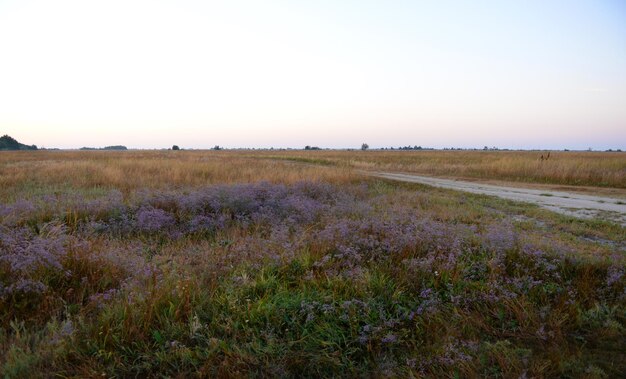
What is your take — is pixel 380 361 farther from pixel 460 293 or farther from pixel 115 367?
pixel 115 367

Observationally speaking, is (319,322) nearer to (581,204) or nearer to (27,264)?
(27,264)

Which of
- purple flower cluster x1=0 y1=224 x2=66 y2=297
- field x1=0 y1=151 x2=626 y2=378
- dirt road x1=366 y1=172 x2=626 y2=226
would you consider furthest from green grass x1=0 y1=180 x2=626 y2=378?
dirt road x1=366 y1=172 x2=626 y2=226

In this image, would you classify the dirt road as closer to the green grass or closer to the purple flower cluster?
the green grass

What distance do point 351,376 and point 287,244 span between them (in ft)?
8.44

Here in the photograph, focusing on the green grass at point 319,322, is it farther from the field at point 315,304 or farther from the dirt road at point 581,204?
the dirt road at point 581,204

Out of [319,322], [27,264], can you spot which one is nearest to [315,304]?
[319,322]

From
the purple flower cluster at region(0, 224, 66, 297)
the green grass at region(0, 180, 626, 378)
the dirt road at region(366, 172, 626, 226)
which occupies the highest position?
the purple flower cluster at region(0, 224, 66, 297)

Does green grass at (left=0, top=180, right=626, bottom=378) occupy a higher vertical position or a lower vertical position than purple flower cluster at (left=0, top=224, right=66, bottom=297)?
lower

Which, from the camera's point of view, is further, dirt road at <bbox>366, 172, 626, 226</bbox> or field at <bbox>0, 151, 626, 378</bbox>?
dirt road at <bbox>366, 172, 626, 226</bbox>

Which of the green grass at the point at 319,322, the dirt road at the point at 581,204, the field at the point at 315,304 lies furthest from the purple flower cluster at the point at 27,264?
the dirt road at the point at 581,204

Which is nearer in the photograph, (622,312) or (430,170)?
(622,312)

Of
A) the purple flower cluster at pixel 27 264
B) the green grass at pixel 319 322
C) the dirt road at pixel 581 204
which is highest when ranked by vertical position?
the purple flower cluster at pixel 27 264

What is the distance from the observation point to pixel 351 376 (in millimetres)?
3008

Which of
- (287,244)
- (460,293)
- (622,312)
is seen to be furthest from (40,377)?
(622,312)
